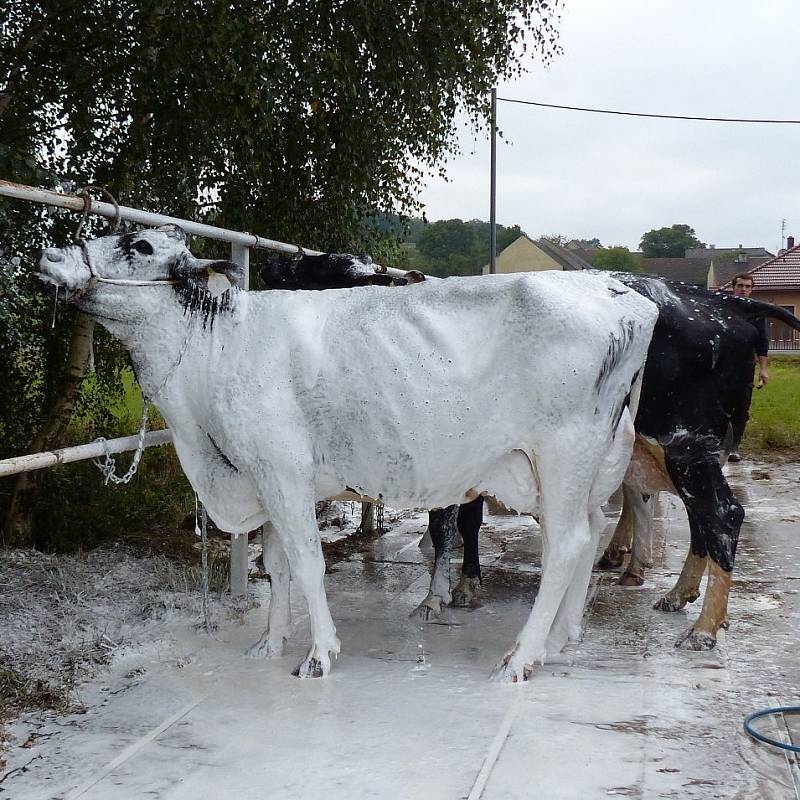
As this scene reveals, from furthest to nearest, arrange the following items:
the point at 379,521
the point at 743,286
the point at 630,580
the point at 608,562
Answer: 1. the point at 743,286
2. the point at 379,521
3. the point at 608,562
4. the point at 630,580

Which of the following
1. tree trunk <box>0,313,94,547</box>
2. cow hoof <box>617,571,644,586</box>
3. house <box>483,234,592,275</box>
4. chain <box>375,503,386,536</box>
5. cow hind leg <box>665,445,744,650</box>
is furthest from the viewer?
house <box>483,234,592,275</box>

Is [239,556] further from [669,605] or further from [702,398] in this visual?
[702,398]

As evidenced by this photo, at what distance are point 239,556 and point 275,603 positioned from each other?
940mm

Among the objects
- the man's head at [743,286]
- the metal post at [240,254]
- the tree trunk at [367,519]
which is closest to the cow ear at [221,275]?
the metal post at [240,254]

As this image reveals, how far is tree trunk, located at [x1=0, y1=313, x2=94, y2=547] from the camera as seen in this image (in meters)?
6.32

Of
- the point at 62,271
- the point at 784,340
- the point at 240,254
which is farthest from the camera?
the point at 784,340

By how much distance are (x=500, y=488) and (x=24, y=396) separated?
11.2 feet

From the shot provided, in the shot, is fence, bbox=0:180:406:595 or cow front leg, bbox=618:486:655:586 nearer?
fence, bbox=0:180:406:595

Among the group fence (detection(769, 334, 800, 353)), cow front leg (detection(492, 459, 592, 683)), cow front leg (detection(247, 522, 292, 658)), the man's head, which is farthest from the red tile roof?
cow front leg (detection(247, 522, 292, 658))

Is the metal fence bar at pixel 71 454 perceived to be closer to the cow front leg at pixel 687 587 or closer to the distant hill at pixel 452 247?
the cow front leg at pixel 687 587

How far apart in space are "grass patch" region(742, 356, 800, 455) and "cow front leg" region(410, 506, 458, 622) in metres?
7.87

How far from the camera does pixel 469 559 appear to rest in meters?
5.70

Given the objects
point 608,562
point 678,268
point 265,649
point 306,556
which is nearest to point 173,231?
point 306,556

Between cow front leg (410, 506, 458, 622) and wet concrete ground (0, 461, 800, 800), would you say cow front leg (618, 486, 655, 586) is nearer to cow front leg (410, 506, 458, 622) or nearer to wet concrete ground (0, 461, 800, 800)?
wet concrete ground (0, 461, 800, 800)
